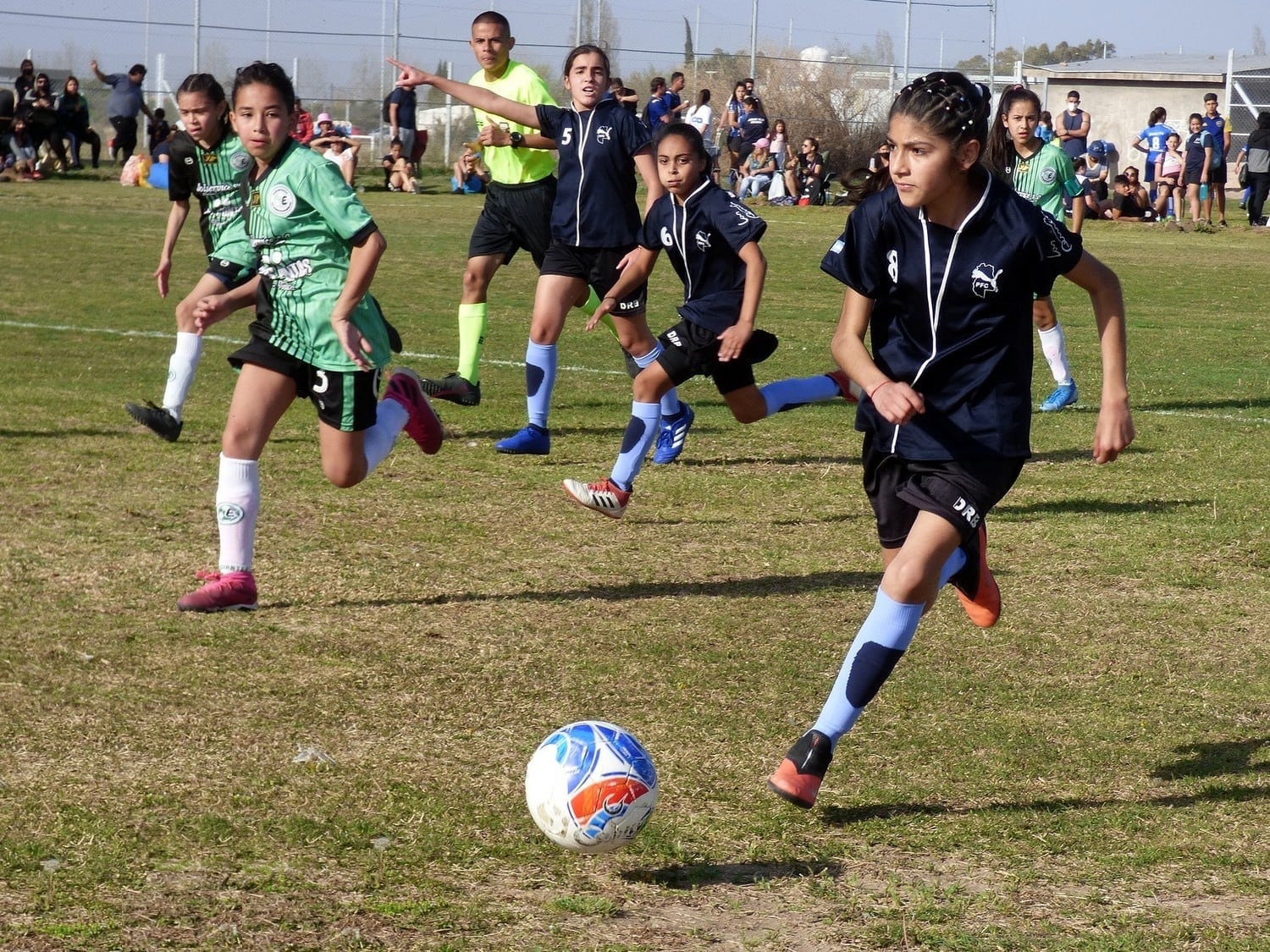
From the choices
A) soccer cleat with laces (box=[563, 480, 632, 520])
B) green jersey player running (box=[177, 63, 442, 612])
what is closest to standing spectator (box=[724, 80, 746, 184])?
soccer cleat with laces (box=[563, 480, 632, 520])

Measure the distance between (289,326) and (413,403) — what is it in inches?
32.5

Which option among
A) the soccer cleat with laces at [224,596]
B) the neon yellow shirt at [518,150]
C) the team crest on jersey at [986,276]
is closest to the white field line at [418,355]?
the neon yellow shirt at [518,150]

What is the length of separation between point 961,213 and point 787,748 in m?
1.56

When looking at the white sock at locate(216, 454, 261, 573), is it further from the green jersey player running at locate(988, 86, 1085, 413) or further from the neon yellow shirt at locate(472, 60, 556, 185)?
the green jersey player running at locate(988, 86, 1085, 413)

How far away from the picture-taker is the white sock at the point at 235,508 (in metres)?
5.62

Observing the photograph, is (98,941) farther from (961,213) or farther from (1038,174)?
(1038,174)

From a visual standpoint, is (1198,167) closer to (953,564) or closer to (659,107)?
(659,107)

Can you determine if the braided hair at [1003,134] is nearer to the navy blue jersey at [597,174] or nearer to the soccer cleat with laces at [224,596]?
the navy blue jersey at [597,174]

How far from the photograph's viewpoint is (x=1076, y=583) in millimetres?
6281

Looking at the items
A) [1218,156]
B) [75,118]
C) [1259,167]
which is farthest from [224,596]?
[75,118]

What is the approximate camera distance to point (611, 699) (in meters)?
4.88

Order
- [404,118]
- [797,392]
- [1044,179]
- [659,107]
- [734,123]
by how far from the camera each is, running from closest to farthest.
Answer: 1. [797,392]
2. [1044,179]
3. [659,107]
4. [734,123]
5. [404,118]

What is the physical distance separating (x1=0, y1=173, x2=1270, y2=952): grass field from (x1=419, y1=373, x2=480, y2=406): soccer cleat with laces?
0.19 m

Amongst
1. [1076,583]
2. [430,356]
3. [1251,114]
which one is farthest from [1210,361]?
[1251,114]
